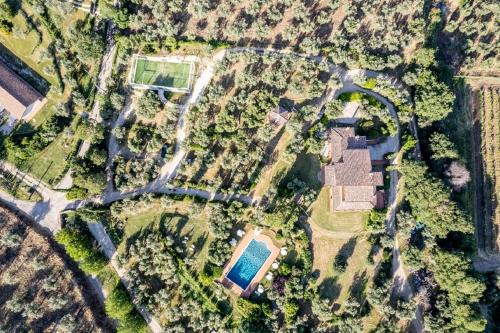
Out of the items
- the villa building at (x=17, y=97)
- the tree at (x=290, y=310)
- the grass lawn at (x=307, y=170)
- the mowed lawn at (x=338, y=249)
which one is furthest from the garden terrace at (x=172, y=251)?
the villa building at (x=17, y=97)

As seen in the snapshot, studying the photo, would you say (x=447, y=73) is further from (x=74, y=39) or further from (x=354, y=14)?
(x=74, y=39)

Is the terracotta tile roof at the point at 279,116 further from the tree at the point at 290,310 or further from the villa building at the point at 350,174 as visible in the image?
the tree at the point at 290,310

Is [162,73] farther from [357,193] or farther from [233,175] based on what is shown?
[357,193]

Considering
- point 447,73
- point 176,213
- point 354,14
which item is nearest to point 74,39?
point 176,213

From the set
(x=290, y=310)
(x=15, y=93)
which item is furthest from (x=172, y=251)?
(x=15, y=93)

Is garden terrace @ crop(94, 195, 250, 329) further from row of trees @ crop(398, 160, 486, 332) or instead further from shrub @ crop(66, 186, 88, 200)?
row of trees @ crop(398, 160, 486, 332)
